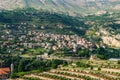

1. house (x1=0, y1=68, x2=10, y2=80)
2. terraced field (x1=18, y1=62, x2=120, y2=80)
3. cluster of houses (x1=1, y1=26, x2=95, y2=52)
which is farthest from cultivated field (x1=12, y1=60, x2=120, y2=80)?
cluster of houses (x1=1, y1=26, x2=95, y2=52)

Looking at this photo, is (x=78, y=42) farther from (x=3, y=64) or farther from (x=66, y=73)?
(x=66, y=73)

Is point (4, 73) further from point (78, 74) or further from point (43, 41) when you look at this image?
point (43, 41)

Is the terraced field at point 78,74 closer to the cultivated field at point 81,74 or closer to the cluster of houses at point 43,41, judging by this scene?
the cultivated field at point 81,74

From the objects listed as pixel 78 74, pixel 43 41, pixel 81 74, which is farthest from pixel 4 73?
pixel 43 41

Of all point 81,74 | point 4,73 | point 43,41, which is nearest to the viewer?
point 81,74

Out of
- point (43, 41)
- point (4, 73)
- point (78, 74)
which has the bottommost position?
point (4, 73)

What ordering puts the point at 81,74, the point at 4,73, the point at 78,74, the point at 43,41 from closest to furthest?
the point at 81,74 → the point at 78,74 → the point at 4,73 → the point at 43,41

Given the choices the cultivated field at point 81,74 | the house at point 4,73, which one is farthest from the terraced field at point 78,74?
the house at point 4,73

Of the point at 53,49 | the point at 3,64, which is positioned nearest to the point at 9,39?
the point at 53,49

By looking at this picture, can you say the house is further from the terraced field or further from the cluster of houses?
the cluster of houses
